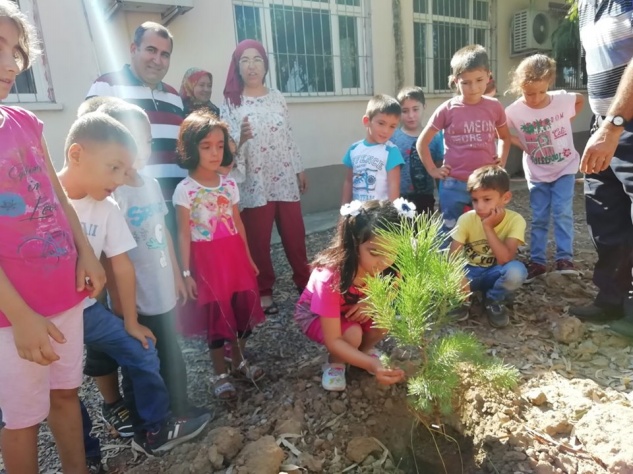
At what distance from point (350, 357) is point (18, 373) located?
49.3 inches

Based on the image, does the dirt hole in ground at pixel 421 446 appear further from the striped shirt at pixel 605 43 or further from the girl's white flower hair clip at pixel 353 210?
the striped shirt at pixel 605 43

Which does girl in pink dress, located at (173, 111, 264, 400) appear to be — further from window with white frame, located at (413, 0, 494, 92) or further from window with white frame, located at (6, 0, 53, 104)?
window with white frame, located at (413, 0, 494, 92)

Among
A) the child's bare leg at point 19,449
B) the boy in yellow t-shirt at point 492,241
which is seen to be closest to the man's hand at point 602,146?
the boy in yellow t-shirt at point 492,241

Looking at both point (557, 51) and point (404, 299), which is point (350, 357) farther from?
point (557, 51)

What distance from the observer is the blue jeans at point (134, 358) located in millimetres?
1959

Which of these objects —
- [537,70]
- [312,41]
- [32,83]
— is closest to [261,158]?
[537,70]

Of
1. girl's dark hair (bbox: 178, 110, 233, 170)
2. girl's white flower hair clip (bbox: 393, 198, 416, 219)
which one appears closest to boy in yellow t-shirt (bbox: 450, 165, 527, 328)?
girl's white flower hair clip (bbox: 393, 198, 416, 219)

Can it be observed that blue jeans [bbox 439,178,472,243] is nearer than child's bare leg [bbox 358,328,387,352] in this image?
No

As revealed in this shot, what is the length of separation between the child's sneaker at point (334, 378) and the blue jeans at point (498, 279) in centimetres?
109

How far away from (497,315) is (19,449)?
250 centimetres

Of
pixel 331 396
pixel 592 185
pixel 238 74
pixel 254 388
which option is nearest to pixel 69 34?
pixel 238 74

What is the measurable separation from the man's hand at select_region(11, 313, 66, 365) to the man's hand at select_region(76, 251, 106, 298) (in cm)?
23

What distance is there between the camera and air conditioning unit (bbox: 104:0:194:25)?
15.3ft

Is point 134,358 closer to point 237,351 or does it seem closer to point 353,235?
point 237,351
